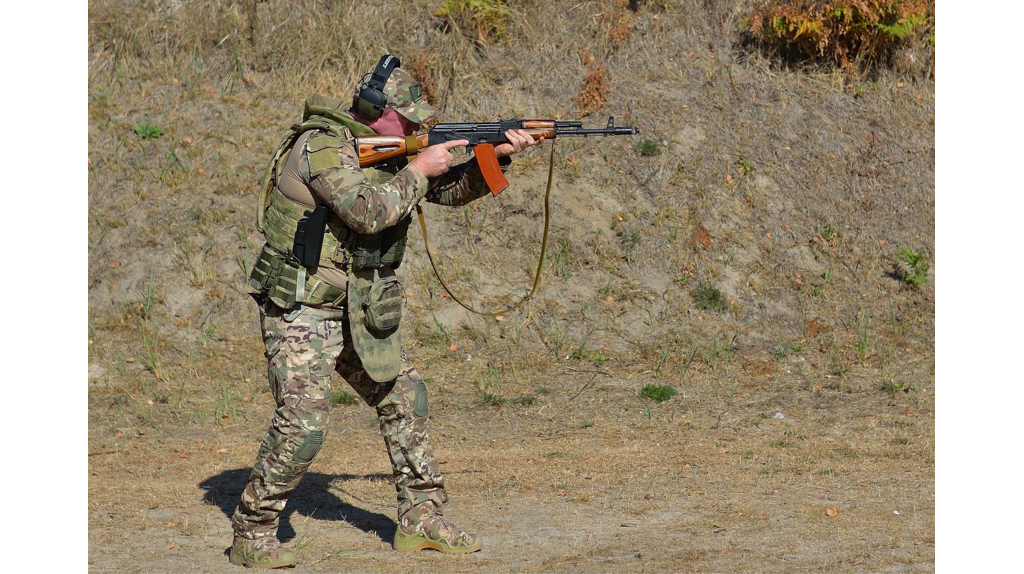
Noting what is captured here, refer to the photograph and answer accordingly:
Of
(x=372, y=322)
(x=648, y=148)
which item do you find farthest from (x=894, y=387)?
(x=372, y=322)

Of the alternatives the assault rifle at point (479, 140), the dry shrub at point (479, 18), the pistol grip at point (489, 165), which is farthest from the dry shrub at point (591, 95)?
the pistol grip at point (489, 165)

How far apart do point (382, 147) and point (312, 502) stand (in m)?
2.61

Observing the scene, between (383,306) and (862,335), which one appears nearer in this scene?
(383,306)

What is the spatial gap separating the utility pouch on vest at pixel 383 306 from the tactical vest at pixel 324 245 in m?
0.12

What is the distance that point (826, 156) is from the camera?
1261 centimetres

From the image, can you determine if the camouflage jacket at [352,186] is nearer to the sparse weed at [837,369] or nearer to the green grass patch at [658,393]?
the green grass patch at [658,393]

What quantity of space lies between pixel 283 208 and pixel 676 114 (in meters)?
8.18

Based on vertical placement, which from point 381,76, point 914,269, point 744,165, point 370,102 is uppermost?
point 381,76

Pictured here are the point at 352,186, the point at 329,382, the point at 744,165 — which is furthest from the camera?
the point at 744,165

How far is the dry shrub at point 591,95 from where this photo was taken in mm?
12961

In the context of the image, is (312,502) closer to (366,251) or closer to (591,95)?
(366,251)

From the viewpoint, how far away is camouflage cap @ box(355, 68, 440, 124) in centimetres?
559

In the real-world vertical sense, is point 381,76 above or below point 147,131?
above

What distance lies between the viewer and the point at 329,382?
5488 millimetres
